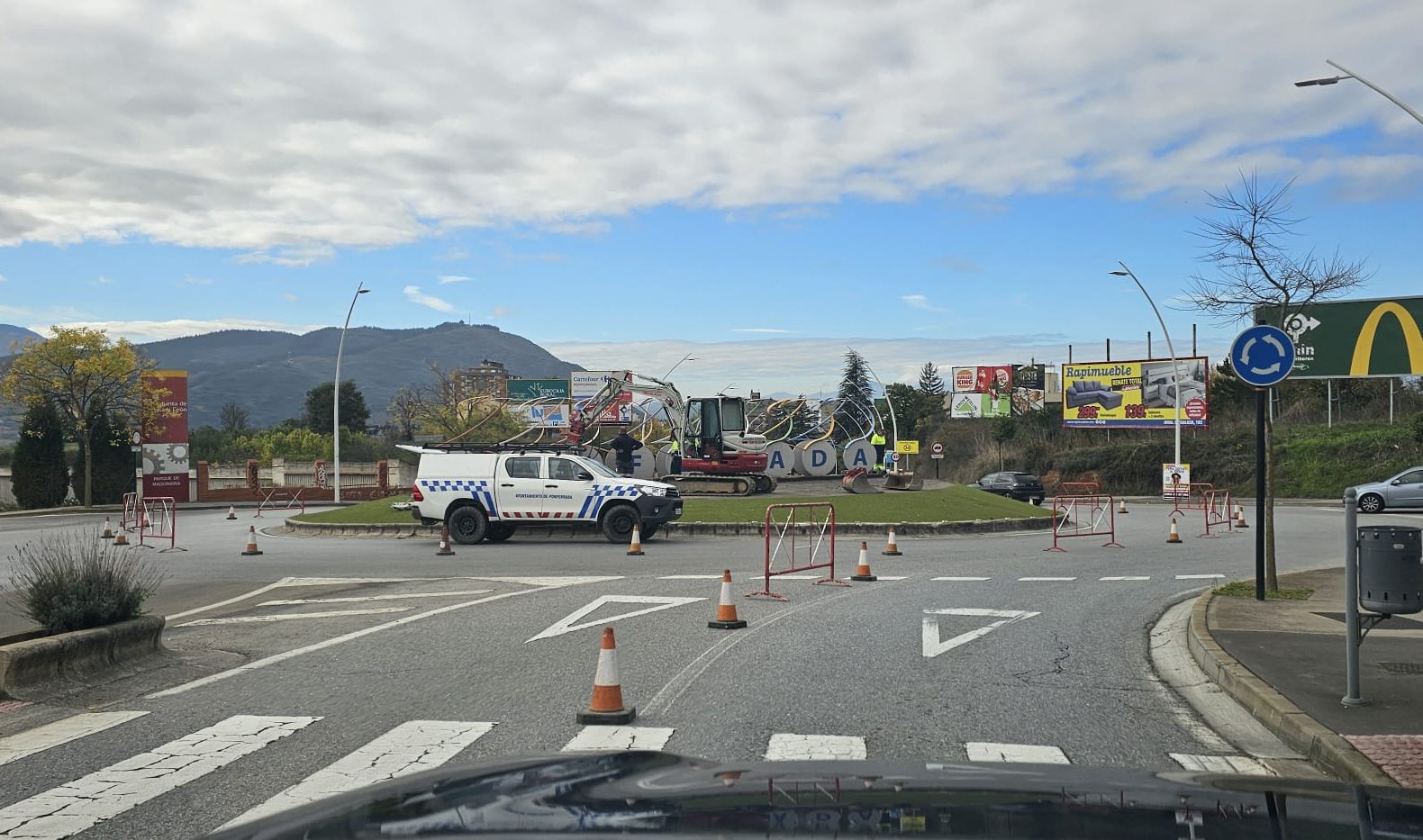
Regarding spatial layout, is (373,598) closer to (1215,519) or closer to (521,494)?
(521,494)

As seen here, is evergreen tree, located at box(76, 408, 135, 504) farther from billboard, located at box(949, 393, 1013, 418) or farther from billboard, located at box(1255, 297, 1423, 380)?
billboard, located at box(949, 393, 1013, 418)

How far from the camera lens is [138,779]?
627 cm

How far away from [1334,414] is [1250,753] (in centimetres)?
5985

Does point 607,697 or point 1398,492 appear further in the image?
point 1398,492

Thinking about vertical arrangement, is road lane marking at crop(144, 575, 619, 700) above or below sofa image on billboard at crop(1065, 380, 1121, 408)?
below

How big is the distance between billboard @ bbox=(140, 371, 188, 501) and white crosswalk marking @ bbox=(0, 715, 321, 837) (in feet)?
147

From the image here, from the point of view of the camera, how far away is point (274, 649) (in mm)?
10969

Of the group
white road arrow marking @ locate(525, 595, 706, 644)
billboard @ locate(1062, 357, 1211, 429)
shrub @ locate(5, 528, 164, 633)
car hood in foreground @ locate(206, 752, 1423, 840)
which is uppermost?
billboard @ locate(1062, 357, 1211, 429)

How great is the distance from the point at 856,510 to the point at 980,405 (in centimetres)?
6320

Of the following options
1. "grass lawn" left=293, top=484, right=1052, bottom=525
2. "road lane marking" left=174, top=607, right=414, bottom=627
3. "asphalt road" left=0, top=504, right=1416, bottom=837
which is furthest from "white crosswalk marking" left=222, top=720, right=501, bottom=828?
"grass lawn" left=293, top=484, right=1052, bottom=525

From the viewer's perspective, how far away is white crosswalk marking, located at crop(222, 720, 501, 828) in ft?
18.9

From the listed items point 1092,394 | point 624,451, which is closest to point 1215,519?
point 624,451

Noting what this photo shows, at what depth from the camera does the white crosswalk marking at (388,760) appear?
577 cm

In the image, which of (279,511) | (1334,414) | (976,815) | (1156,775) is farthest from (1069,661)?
(1334,414)
